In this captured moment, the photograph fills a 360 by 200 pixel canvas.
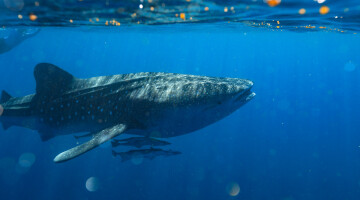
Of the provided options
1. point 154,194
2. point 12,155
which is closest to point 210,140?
point 154,194

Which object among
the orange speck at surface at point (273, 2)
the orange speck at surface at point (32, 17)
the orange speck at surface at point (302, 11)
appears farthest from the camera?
the orange speck at surface at point (32, 17)

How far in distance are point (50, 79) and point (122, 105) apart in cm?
255

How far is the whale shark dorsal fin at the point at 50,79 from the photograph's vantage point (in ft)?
20.7

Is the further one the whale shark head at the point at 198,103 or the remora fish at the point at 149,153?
the remora fish at the point at 149,153

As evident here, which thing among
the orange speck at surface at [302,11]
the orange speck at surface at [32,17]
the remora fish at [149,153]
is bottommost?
the remora fish at [149,153]

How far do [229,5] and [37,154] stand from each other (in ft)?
88.9

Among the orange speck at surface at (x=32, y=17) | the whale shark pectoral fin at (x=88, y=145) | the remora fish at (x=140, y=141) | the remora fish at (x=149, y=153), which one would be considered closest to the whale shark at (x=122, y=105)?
the whale shark pectoral fin at (x=88, y=145)

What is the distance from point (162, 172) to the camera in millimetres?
24641

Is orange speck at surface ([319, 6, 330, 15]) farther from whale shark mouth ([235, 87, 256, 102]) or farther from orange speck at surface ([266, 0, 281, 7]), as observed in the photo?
whale shark mouth ([235, 87, 256, 102])

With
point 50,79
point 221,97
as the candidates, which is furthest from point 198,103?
point 50,79

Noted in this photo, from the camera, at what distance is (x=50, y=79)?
6.34 metres

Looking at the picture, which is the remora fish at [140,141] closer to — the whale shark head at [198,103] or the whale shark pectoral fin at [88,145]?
the whale shark head at [198,103]

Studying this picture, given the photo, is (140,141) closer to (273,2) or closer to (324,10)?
(273,2)

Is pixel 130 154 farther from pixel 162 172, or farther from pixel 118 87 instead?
pixel 162 172
